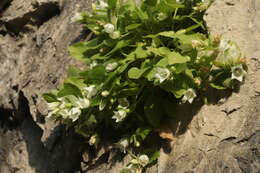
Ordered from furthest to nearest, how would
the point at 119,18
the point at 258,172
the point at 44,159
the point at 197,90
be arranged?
the point at 44,159 < the point at 119,18 < the point at 197,90 < the point at 258,172

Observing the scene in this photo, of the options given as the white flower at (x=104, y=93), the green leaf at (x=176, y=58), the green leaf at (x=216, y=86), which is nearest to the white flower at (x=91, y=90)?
the white flower at (x=104, y=93)

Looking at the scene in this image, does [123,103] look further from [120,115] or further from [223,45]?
[223,45]

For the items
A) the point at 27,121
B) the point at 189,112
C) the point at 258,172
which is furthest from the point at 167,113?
the point at 27,121

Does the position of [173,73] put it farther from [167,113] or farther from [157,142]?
[157,142]

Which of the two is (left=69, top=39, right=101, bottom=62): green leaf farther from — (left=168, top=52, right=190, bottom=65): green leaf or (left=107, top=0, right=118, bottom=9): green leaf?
(left=168, top=52, right=190, bottom=65): green leaf

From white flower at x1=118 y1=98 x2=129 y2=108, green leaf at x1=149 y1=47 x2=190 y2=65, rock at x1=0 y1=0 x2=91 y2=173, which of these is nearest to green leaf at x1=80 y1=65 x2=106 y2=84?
white flower at x1=118 y1=98 x2=129 y2=108

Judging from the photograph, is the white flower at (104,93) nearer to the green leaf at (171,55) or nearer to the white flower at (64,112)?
the white flower at (64,112)
